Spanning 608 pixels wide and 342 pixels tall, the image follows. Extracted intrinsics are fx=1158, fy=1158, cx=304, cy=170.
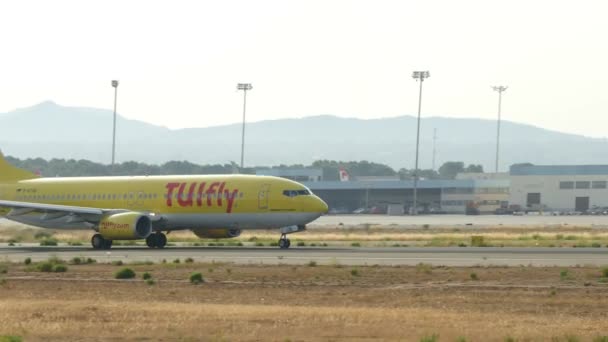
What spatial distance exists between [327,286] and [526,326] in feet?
38.2

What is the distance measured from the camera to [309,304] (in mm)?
33469

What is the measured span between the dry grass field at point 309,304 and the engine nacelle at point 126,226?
16691 mm

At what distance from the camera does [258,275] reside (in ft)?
140

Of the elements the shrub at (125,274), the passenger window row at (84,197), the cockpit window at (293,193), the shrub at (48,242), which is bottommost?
the shrub at (48,242)

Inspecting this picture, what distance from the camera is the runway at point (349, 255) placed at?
49.3 meters

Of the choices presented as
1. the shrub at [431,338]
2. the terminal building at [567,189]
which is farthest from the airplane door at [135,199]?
the terminal building at [567,189]

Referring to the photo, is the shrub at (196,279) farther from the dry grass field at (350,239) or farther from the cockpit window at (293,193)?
the dry grass field at (350,239)

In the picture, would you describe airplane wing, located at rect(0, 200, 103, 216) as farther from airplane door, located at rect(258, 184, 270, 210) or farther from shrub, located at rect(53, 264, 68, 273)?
shrub, located at rect(53, 264, 68, 273)

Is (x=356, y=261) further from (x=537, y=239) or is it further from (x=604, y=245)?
(x=537, y=239)

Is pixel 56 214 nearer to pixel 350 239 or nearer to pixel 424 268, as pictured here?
pixel 350 239

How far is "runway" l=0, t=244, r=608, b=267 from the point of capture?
49287 millimetres

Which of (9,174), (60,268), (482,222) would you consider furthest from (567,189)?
(60,268)

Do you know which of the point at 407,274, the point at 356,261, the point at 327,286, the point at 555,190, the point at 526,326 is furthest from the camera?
the point at 555,190

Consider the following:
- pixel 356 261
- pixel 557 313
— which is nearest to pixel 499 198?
pixel 356 261
